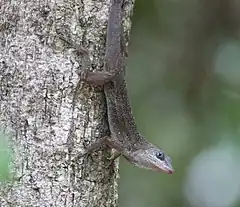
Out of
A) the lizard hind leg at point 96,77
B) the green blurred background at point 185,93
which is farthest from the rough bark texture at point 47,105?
the green blurred background at point 185,93

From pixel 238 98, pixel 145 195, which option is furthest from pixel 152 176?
pixel 238 98

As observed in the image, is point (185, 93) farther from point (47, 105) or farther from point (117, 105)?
point (47, 105)

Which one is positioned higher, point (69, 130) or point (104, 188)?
point (69, 130)

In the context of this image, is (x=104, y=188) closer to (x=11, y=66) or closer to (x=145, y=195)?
(x=11, y=66)

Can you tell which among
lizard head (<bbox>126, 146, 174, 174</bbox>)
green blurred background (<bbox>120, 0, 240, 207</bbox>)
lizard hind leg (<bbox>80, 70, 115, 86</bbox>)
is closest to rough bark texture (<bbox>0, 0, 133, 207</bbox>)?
lizard hind leg (<bbox>80, 70, 115, 86</bbox>)

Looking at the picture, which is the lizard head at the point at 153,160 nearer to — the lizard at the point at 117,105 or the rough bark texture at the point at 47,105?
the lizard at the point at 117,105
